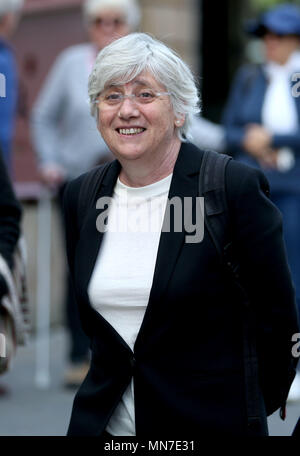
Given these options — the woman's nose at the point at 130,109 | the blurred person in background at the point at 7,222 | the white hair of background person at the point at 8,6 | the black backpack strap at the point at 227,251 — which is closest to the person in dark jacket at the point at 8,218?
the blurred person in background at the point at 7,222

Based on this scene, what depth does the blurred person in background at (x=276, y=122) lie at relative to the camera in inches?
277

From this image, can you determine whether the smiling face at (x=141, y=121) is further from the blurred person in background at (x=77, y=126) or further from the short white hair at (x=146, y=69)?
the blurred person in background at (x=77, y=126)

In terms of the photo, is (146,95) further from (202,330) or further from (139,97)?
(202,330)

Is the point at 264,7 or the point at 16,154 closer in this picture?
the point at 16,154

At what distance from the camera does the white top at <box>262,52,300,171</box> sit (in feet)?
23.3

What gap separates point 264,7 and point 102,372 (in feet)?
24.1

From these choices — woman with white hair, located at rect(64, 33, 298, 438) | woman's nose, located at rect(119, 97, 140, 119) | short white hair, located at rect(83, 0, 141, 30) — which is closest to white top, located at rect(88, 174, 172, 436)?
woman with white hair, located at rect(64, 33, 298, 438)

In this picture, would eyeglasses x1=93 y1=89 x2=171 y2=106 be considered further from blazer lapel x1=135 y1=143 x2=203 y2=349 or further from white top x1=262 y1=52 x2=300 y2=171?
white top x1=262 y1=52 x2=300 y2=171

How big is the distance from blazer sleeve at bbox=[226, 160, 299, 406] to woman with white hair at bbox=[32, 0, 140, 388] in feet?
12.3

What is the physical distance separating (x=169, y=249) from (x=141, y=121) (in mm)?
420

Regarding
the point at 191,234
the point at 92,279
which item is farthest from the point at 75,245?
the point at 191,234

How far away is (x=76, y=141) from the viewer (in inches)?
290

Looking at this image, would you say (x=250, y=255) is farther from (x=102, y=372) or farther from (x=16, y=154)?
(x=16, y=154)

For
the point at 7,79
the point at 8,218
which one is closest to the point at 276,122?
the point at 7,79
